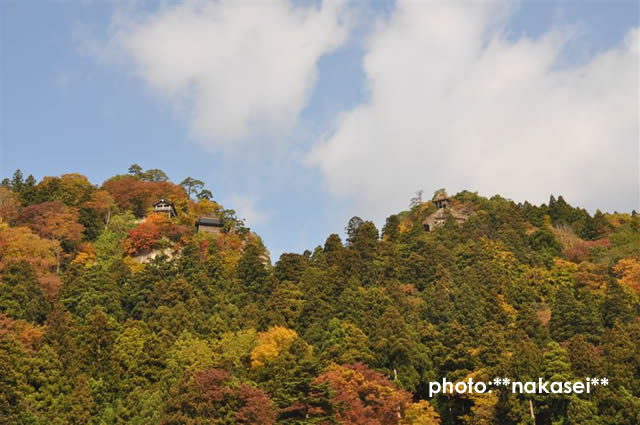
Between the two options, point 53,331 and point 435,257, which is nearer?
point 53,331

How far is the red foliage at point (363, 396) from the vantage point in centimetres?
3569

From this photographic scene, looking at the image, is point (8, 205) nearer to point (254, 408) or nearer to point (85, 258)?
point (85, 258)

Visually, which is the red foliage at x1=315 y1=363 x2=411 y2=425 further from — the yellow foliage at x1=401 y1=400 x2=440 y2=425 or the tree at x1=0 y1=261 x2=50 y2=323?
the tree at x1=0 y1=261 x2=50 y2=323

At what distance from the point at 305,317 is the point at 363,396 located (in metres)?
9.87

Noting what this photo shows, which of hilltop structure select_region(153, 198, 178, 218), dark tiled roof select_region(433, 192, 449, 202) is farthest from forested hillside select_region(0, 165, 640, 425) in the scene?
dark tiled roof select_region(433, 192, 449, 202)

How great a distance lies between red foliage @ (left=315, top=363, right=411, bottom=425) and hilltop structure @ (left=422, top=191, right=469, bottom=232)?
32.7 m

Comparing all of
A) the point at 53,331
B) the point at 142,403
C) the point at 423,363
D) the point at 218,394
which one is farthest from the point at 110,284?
the point at 423,363

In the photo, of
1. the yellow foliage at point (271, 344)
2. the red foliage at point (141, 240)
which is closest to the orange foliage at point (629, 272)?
the yellow foliage at point (271, 344)

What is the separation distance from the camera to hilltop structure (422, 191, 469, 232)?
234ft

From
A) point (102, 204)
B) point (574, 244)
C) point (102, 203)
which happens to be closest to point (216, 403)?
point (102, 204)

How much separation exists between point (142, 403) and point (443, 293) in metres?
22.2

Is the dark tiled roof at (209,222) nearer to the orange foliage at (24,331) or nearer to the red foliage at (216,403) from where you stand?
the orange foliage at (24,331)

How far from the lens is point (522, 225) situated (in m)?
65.6

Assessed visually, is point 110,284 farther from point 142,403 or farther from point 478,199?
point 478,199
